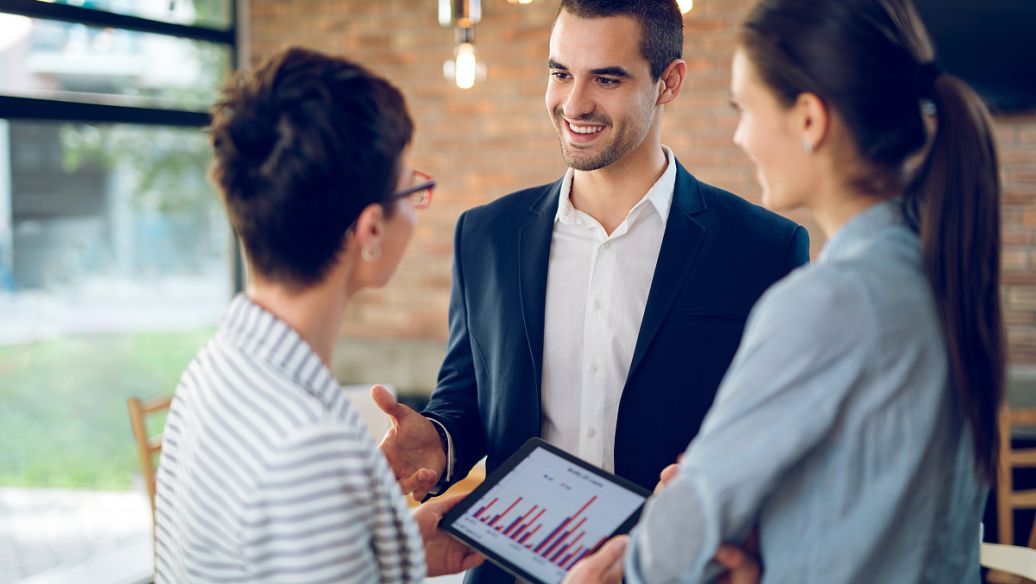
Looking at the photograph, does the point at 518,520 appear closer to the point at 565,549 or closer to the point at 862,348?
the point at 565,549

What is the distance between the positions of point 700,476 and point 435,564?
55 centimetres

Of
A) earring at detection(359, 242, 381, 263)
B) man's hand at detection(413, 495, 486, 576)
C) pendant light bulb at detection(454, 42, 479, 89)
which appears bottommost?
man's hand at detection(413, 495, 486, 576)

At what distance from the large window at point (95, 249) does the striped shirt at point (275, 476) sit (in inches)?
118

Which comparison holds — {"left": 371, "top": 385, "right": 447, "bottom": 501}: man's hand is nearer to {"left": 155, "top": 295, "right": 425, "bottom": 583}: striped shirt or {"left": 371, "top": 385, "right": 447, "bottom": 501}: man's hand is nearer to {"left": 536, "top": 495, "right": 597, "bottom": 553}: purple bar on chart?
{"left": 536, "top": 495, "right": 597, "bottom": 553}: purple bar on chart

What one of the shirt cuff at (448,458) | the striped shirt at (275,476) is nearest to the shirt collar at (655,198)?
the shirt cuff at (448,458)

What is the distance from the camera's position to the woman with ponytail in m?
0.87

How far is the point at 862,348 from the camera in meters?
0.86

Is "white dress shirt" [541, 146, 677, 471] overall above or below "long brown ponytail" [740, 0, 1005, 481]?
below

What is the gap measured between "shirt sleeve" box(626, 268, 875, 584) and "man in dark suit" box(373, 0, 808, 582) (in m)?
0.59

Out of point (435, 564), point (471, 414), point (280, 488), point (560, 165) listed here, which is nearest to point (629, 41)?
point (471, 414)

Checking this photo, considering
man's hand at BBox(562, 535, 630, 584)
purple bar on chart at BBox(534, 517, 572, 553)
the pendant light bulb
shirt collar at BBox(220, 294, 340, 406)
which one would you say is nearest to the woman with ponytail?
man's hand at BBox(562, 535, 630, 584)

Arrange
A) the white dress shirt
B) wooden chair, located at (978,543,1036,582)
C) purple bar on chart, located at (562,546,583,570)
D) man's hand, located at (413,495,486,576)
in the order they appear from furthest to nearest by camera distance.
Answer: wooden chair, located at (978,543,1036,582) < the white dress shirt < man's hand, located at (413,495,486,576) < purple bar on chart, located at (562,546,583,570)

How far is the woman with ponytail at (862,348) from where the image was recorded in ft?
2.85

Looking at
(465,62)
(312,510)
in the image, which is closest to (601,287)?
(312,510)
